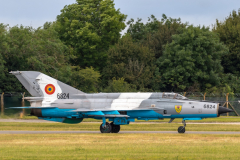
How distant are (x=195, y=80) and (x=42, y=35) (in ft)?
69.8

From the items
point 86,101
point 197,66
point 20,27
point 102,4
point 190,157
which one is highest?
point 102,4

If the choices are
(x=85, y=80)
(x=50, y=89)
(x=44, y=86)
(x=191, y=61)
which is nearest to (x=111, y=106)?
(x=50, y=89)

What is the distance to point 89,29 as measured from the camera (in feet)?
201

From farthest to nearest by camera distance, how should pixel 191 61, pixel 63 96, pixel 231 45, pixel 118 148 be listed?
pixel 231 45 < pixel 191 61 < pixel 63 96 < pixel 118 148

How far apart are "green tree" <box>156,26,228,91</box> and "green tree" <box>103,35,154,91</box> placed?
2.14 metres

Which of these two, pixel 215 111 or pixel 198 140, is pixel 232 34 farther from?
pixel 198 140

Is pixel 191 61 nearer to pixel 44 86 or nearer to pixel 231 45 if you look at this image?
pixel 231 45

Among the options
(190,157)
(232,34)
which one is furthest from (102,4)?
(190,157)

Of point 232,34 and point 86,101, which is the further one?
point 232,34

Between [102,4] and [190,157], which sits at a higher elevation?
[102,4]

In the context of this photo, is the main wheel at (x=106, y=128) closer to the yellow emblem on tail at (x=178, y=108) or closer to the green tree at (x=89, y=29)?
the yellow emblem on tail at (x=178, y=108)

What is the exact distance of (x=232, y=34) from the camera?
203ft

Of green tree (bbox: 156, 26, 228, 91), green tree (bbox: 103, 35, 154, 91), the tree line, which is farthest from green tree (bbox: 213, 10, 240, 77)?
green tree (bbox: 103, 35, 154, 91)

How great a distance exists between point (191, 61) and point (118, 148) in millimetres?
41137
